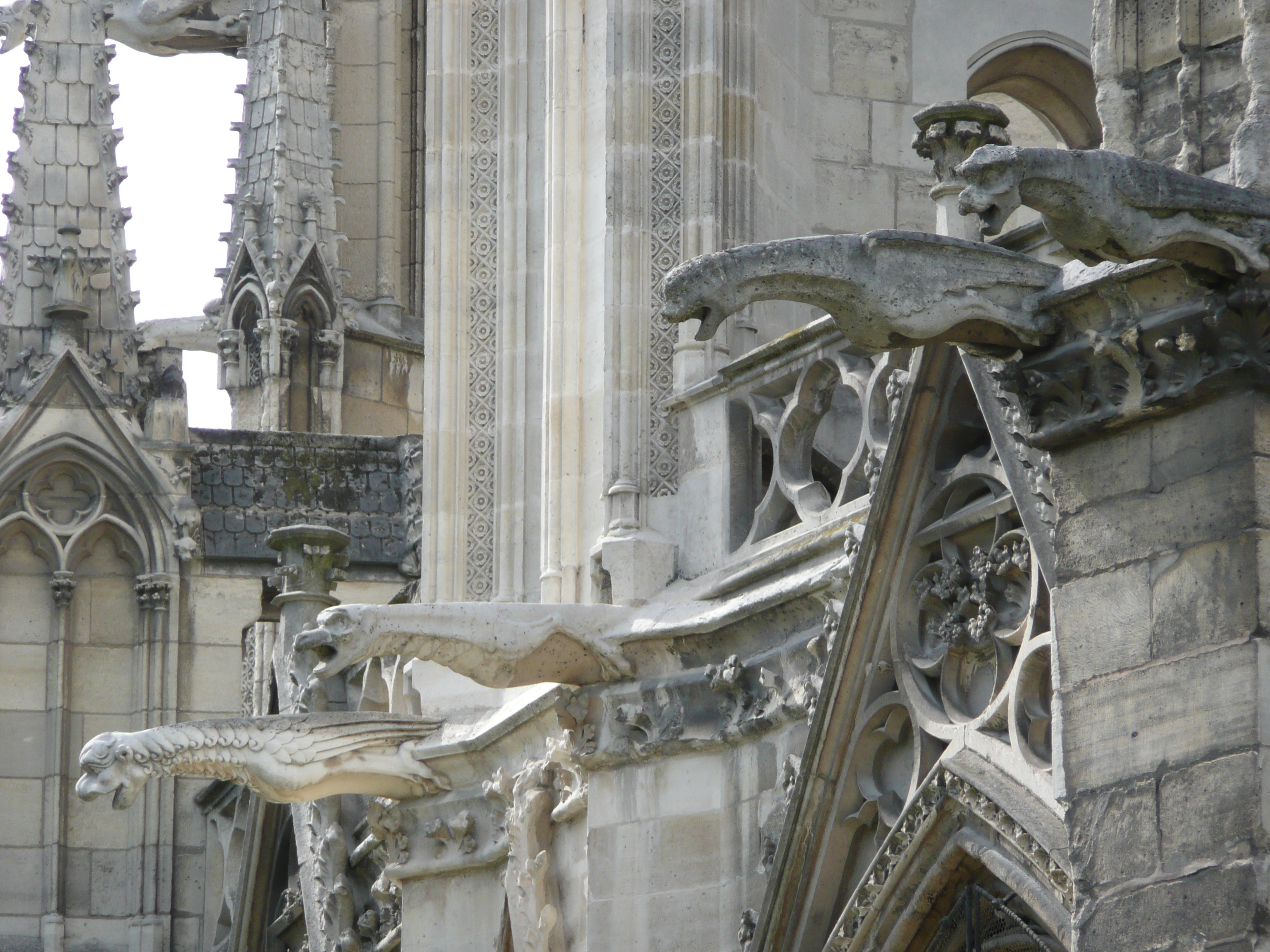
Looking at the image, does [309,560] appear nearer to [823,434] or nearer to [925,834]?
[823,434]

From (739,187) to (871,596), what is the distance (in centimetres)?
275

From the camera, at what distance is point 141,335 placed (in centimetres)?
1691

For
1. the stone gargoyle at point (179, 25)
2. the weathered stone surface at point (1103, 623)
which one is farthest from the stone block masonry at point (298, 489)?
the weathered stone surface at point (1103, 623)

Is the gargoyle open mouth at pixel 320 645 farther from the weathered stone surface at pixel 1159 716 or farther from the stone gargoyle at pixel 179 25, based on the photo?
the stone gargoyle at pixel 179 25

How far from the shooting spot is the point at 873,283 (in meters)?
6.71

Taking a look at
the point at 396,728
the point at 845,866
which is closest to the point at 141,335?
the point at 396,728

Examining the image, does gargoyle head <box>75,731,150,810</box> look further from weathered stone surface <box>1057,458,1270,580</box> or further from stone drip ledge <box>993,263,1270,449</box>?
weathered stone surface <box>1057,458,1270,580</box>

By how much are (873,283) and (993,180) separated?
552 millimetres

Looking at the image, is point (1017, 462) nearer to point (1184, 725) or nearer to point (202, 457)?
point (1184, 725)

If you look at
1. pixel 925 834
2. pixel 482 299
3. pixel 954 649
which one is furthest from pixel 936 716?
pixel 482 299

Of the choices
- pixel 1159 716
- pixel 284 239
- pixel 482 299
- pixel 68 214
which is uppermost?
pixel 284 239

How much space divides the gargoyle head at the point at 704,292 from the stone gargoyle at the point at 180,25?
15.1 meters

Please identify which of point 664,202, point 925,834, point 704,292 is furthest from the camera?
point 664,202

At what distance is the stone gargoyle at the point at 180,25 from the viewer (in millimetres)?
21625
